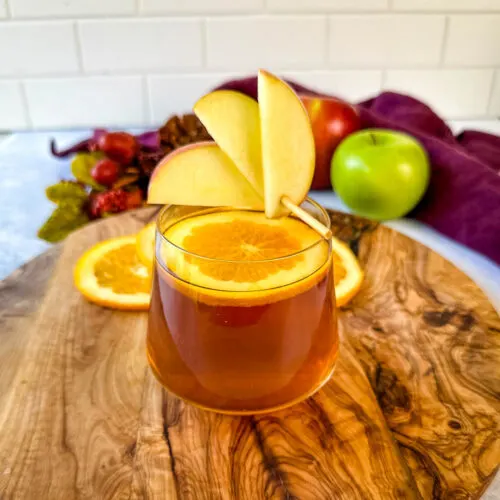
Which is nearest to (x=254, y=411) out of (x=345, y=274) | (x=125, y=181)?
(x=345, y=274)

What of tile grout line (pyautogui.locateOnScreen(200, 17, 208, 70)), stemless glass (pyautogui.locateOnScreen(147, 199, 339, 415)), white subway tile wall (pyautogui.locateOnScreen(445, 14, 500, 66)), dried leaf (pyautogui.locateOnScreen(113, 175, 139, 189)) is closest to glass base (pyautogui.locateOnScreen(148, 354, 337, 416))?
stemless glass (pyautogui.locateOnScreen(147, 199, 339, 415))

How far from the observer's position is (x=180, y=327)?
441 mm

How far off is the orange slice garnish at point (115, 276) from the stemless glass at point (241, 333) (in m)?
0.13

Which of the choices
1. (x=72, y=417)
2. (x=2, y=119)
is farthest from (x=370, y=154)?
(x=2, y=119)

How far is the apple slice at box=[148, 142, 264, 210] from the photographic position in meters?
0.45

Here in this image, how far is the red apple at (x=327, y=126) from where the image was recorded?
3.12 ft

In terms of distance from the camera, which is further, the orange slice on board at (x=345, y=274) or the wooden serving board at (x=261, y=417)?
the orange slice on board at (x=345, y=274)

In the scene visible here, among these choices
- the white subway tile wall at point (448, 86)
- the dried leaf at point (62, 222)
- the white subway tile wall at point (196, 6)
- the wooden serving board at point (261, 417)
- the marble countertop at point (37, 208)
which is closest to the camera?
the wooden serving board at point (261, 417)

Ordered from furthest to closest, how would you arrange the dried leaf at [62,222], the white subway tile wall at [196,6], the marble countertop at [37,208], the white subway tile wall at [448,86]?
the white subway tile wall at [448,86]
the white subway tile wall at [196,6]
the dried leaf at [62,222]
the marble countertop at [37,208]

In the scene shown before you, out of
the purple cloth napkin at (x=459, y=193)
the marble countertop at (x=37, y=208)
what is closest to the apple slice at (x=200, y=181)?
the marble countertop at (x=37, y=208)

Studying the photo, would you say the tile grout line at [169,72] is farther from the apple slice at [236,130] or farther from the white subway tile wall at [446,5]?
the apple slice at [236,130]

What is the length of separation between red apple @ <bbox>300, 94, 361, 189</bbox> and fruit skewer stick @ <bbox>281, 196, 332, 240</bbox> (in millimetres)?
535

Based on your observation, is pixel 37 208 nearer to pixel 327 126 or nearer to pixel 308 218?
pixel 327 126

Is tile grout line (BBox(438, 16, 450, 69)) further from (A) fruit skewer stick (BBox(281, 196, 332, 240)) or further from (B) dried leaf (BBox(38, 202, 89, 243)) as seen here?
(A) fruit skewer stick (BBox(281, 196, 332, 240))
